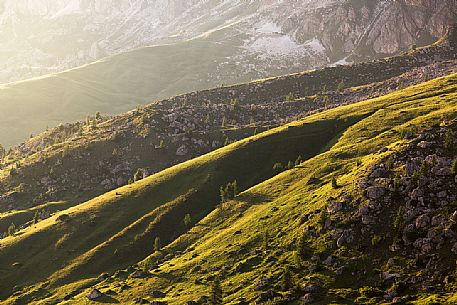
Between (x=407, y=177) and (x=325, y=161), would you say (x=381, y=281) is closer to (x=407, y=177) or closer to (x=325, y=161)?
(x=407, y=177)

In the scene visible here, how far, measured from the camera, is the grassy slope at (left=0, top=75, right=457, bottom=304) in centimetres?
10569

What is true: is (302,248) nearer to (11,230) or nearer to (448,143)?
(448,143)

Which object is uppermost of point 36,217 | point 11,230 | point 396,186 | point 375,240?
point 396,186

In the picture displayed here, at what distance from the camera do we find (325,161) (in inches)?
5344

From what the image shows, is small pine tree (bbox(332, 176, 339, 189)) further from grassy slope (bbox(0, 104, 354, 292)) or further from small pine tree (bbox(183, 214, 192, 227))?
small pine tree (bbox(183, 214, 192, 227))

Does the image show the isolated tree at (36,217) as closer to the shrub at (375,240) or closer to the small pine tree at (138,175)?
the small pine tree at (138,175)

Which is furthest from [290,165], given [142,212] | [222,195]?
[142,212]

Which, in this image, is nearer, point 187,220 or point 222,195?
point 187,220

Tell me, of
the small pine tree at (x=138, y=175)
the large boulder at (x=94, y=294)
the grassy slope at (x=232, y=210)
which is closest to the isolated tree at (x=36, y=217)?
the grassy slope at (x=232, y=210)

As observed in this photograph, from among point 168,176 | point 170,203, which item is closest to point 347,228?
point 170,203

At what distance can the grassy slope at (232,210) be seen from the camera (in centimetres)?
10569

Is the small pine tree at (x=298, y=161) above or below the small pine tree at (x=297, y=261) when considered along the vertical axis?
above

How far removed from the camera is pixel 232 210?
439ft

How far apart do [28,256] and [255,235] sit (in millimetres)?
77876
